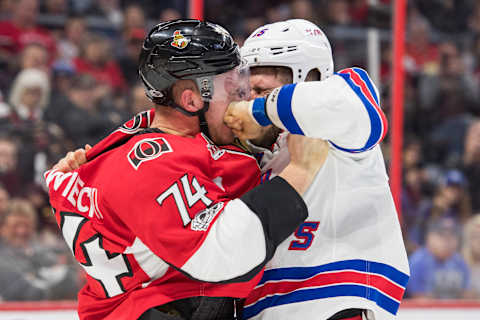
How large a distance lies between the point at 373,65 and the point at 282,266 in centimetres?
288

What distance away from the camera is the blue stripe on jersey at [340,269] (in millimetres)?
1570

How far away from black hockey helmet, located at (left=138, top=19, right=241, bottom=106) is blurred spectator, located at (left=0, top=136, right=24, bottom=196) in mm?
2602

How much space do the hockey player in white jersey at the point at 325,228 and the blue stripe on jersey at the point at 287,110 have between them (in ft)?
0.18

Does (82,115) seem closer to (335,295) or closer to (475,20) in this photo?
(335,295)

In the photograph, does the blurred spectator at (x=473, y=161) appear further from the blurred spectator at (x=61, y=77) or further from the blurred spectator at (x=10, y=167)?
the blurred spectator at (x=10, y=167)

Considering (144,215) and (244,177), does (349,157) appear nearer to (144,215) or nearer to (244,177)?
(244,177)

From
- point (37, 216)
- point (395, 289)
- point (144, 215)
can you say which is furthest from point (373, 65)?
point (144, 215)

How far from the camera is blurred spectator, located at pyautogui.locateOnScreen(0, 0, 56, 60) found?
4.00 meters

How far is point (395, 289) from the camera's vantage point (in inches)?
63.4

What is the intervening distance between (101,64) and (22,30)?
52 centimetres

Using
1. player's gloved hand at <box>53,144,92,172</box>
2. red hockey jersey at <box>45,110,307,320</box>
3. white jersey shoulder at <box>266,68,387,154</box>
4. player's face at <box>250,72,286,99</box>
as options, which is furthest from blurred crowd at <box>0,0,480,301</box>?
white jersey shoulder at <box>266,68,387,154</box>

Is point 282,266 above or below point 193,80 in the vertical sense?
below

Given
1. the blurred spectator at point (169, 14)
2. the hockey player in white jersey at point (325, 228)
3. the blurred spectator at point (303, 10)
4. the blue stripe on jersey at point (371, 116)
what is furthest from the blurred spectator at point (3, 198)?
the blue stripe on jersey at point (371, 116)

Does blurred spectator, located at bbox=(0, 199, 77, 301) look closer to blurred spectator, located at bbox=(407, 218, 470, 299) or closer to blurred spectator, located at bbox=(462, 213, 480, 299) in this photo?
blurred spectator, located at bbox=(407, 218, 470, 299)
